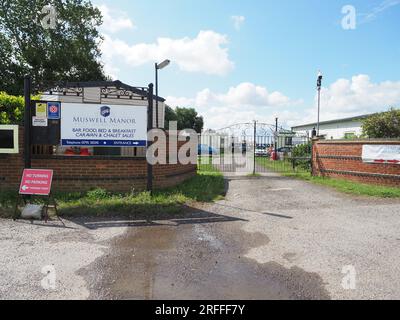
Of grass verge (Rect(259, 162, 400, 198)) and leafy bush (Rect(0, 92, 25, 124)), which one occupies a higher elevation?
leafy bush (Rect(0, 92, 25, 124))

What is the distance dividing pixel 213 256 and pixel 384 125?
592 inches

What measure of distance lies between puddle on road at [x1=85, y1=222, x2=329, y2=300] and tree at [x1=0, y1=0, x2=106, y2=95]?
25.8m

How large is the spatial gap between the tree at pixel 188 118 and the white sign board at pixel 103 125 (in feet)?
170

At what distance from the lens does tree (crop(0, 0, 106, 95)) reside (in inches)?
1061

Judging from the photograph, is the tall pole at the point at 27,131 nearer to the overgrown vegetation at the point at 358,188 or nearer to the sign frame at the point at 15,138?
the sign frame at the point at 15,138

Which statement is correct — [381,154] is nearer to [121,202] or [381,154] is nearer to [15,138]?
[121,202]

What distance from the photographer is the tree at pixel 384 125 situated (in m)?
15.6

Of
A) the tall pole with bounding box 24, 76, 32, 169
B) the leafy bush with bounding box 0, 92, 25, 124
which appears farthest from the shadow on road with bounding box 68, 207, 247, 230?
the leafy bush with bounding box 0, 92, 25, 124

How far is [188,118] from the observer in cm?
6262

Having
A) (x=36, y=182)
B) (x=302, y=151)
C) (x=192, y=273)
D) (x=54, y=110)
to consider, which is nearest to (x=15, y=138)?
(x=54, y=110)

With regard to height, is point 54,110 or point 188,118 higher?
point 188,118

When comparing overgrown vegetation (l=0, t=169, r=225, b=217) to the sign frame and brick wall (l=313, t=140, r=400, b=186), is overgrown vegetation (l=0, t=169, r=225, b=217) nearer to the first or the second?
the sign frame

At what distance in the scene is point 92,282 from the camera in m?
3.66
